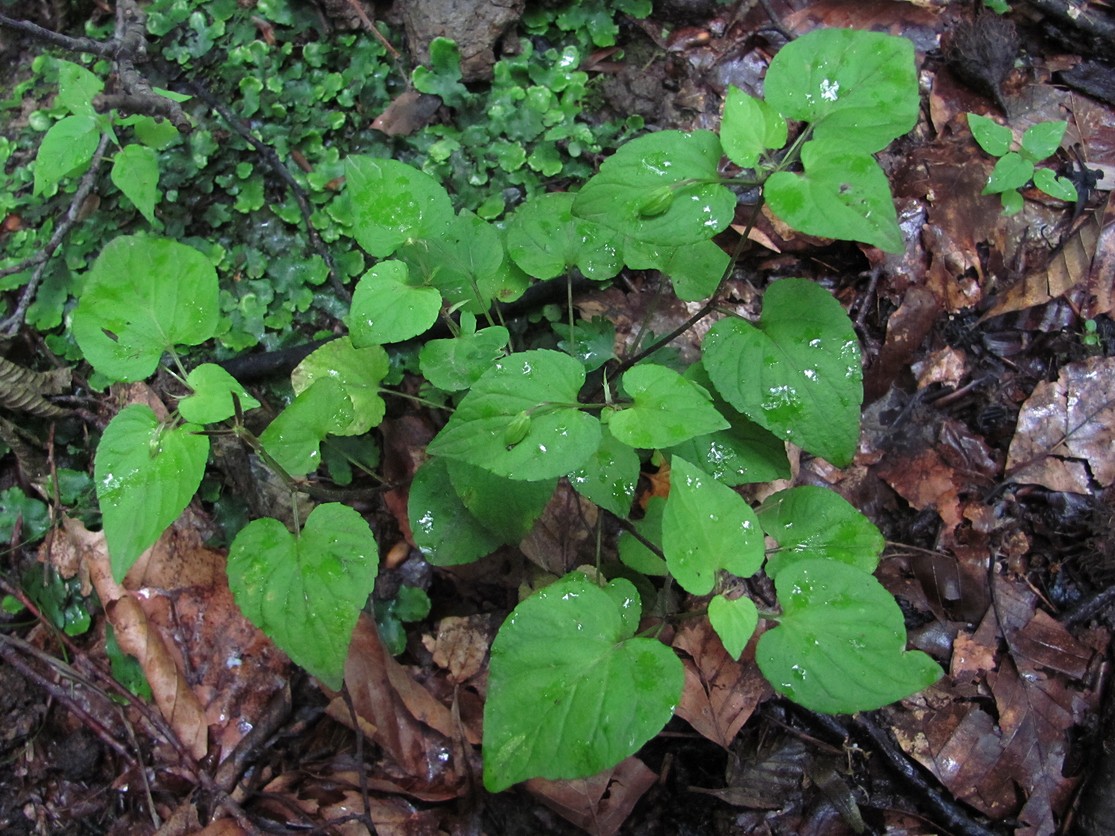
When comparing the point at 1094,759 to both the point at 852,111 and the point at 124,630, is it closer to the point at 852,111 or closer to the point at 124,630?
the point at 852,111

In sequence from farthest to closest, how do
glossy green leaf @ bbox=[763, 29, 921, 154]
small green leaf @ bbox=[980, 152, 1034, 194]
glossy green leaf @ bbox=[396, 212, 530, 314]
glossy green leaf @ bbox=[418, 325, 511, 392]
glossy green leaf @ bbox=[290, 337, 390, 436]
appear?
1. small green leaf @ bbox=[980, 152, 1034, 194]
2. glossy green leaf @ bbox=[290, 337, 390, 436]
3. glossy green leaf @ bbox=[396, 212, 530, 314]
4. glossy green leaf @ bbox=[418, 325, 511, 392]
5. glossy green leaf @ bbox=[763, 29, 921, 154]

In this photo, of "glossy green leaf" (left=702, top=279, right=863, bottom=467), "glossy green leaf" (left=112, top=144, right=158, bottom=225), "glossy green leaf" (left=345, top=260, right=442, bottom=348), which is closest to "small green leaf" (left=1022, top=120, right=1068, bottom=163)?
"glossy green leaf" (left=702, top=279, right=863, bottom=467)

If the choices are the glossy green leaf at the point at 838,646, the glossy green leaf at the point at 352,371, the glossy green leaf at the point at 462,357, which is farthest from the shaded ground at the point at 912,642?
the glossy green leaf at the point at 838,646

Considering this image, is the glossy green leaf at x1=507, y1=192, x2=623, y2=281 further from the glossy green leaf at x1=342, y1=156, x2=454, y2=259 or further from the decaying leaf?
the decaying leaf

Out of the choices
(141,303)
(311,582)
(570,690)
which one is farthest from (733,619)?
(141,303)

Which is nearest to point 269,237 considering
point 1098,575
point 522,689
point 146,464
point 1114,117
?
point 146,464

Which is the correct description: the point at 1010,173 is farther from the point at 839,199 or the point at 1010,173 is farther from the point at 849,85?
the point at 839,199
